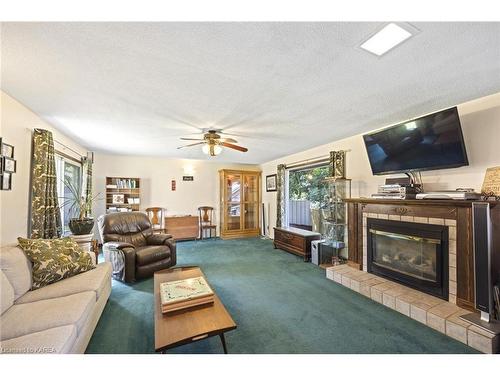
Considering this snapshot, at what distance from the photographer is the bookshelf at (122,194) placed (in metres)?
5.39

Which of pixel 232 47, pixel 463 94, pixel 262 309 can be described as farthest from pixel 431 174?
pixel 232 47

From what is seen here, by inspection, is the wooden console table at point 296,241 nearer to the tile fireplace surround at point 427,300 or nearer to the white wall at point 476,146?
the tile fireplace surround at point 427,300

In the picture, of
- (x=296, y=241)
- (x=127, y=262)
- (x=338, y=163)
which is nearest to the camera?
(x=127, y=262)

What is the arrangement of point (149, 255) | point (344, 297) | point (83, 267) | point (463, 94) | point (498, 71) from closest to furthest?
point (498, 71)
point (463, 94)
point (83, 267)
point (344, 297)
point (149, 255)

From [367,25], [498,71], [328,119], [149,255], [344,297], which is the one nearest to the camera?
[367,25]

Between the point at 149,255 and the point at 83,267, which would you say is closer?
the point at 83,267

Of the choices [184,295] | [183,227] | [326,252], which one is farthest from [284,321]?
[183,227]

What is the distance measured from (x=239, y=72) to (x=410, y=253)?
289 centimetres

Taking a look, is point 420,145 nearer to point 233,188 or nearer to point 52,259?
point 52,259

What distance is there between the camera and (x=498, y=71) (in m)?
1.73

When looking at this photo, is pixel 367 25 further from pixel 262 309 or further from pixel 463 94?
pixel 262 309

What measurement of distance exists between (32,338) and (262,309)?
6.04 ft

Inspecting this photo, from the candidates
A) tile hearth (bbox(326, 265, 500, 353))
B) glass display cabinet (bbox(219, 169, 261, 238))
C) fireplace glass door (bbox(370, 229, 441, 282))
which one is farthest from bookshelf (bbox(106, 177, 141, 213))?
fireplace glass door (bbox(370, 229, 441, 282))

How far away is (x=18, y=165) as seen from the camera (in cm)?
241
